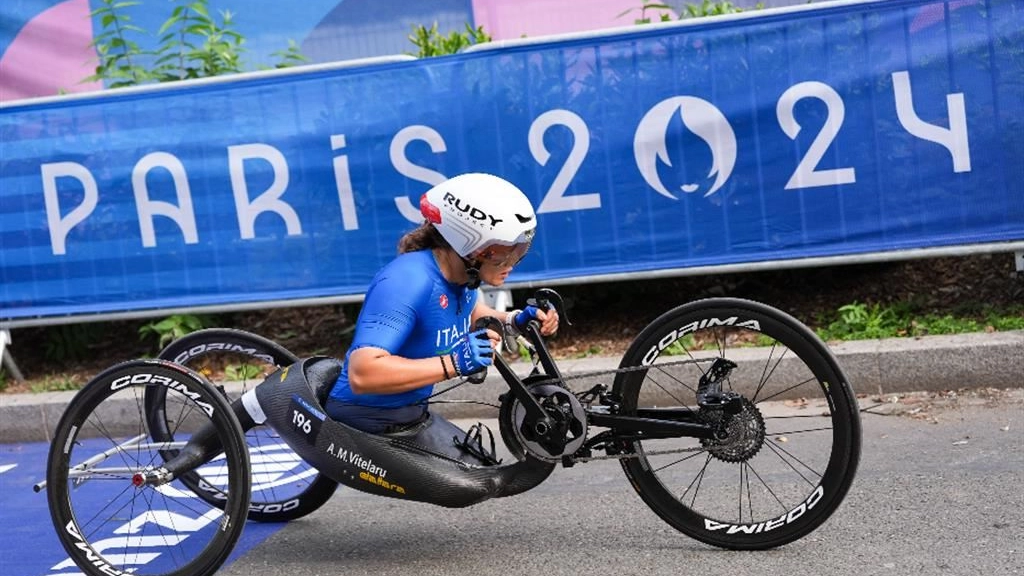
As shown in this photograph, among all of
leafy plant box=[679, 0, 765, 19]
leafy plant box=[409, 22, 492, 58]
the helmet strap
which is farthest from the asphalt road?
leafy plant box=[409, 22, 492, 58]

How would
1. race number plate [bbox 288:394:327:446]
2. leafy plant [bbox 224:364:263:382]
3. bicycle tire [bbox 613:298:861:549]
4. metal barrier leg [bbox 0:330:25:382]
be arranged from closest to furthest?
bicycle tire [bbox 613:298:861:549], race number plate [bbox 288:394:327:446], leafy plant [bbox 224:364:263:382], metal barrier leg [bbox 0:330:25:382]

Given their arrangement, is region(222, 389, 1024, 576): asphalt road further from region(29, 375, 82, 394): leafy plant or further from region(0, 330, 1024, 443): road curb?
region(29, 375, 82, 394): leafy plant

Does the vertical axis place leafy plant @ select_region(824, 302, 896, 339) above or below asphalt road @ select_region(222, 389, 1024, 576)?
above

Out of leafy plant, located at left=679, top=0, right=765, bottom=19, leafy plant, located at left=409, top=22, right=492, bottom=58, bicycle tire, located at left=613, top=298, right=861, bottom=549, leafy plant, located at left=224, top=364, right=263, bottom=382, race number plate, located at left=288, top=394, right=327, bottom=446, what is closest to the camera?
bicycle tire, located at left=613, top=298, right=861, bottom=549

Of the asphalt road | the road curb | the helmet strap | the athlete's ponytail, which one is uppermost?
the athlete's ponytail

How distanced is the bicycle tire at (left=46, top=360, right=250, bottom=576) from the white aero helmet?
0.94 meters

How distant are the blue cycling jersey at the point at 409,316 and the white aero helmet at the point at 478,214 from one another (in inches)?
5.9

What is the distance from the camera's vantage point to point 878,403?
20.3ft

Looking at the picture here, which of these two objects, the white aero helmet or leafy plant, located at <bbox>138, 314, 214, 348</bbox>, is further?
leafy plant, located at <bbox>138, 314, 214, 348</bbox>

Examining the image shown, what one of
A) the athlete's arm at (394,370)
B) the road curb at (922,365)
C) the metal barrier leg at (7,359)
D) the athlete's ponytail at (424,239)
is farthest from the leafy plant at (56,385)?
the athlete's arm at (394,370)

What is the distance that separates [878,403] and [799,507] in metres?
2.14

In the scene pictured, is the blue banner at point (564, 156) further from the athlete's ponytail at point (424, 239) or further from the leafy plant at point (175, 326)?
Answer: the athlete's ponytail at point (424, 239)

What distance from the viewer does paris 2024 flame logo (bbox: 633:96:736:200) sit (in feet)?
22.7

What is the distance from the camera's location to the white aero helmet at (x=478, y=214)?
162 inches
